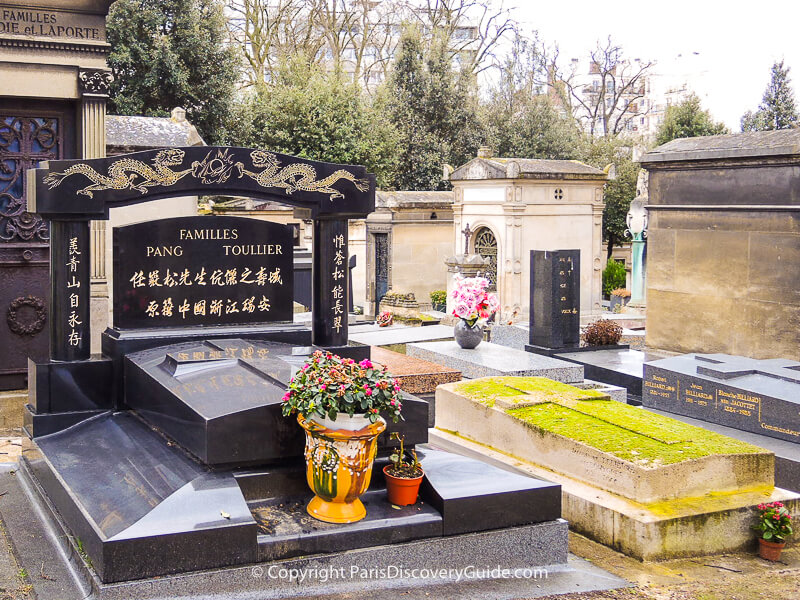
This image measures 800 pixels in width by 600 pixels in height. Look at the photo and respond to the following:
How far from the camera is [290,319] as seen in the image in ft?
23.3

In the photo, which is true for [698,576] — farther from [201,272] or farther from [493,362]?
[493,362]

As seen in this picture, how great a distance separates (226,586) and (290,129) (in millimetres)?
20470

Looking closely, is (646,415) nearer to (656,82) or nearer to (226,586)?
(226,586)

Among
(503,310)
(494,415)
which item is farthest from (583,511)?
(503,310)

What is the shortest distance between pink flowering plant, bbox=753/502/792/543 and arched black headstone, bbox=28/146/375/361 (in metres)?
3.29

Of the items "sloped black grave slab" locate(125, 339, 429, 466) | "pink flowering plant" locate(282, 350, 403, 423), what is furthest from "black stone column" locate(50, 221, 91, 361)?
"pink flowering plant" locate(282, 350, 403, 423)

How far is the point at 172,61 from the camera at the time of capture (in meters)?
20.1

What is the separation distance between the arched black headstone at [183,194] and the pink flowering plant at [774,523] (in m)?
3.29

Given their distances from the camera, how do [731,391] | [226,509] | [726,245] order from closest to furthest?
[226,509] → [731,391] → [726,245]

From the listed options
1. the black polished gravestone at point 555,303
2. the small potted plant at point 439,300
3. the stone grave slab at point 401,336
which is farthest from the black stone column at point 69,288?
the small potted plant at point 439,300

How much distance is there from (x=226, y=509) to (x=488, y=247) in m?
14.8

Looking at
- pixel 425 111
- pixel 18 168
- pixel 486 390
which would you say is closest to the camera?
pixel 486 390

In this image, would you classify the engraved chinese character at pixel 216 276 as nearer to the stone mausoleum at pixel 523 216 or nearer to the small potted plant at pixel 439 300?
the stone mausoleum at pixel 523 216

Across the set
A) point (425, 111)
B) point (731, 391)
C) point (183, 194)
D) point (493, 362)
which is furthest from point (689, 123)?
point (183, 194)
